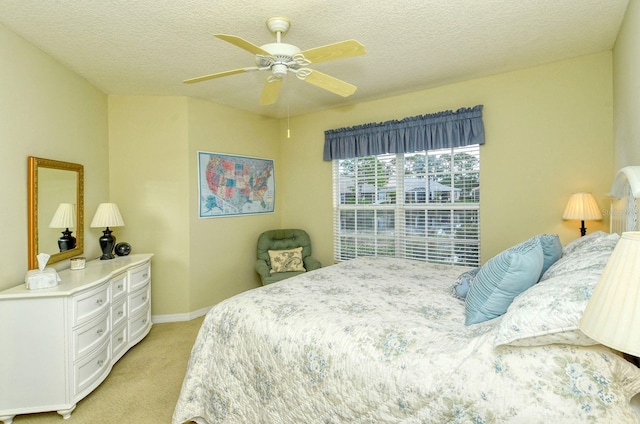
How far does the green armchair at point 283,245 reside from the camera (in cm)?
421

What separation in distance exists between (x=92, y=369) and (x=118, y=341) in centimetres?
48

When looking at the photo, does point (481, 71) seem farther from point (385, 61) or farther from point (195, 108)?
point (195, 108)

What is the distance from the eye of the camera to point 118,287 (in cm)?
288

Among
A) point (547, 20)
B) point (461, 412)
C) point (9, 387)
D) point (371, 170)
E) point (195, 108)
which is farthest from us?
point (371, 170)

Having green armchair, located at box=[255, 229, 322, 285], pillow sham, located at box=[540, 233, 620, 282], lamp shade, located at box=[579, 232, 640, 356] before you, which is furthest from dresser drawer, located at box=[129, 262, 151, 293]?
lamp shade, located at box=[579, 232, 640, 356]

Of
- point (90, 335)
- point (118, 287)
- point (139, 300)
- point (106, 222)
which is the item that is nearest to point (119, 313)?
point (118, 287)

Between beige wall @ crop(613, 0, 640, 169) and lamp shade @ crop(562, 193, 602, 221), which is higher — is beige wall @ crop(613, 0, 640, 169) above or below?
above

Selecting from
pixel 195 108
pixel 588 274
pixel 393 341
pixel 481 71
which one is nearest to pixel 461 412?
pixel 393 341

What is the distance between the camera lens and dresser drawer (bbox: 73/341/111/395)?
2.23 meters

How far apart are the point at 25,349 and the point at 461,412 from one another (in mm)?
2588

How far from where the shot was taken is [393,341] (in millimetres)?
1508

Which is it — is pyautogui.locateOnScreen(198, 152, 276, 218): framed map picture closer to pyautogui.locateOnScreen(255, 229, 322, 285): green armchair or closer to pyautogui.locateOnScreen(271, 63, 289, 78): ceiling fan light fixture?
pyautogui.locateOnScreen(255, 229, 322, 285): green armchair

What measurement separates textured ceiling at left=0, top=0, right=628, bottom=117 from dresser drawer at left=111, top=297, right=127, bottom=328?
211 cm

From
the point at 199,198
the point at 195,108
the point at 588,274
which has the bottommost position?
the point at 588,274
